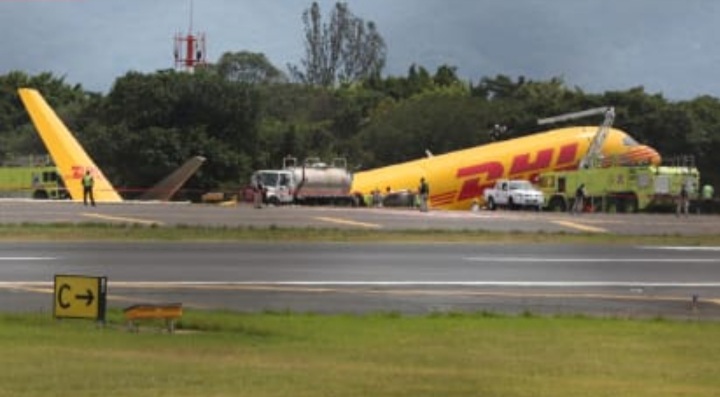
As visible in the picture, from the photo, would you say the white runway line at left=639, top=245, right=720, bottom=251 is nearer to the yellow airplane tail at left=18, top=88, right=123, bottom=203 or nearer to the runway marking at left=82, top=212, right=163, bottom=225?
the runway marking at left=82, top=212, right=163, bottom=225

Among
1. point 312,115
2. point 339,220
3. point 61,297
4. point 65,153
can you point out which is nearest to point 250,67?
point 312,115

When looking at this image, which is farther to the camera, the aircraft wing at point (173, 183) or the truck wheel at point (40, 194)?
the truck wheel at point (40, 194)

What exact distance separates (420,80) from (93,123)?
186ft

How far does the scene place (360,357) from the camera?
11203 mm

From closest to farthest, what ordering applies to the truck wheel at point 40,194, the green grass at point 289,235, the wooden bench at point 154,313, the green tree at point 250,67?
the wooden bench at point 154,313, the green grass at point 289,235, the truck wheel at point 40,194, the green tree at point 250,67

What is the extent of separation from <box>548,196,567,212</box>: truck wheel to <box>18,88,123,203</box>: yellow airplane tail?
23974mm

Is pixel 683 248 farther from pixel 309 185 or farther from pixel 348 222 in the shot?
pixel 309 185

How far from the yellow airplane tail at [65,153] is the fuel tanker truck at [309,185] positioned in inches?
354

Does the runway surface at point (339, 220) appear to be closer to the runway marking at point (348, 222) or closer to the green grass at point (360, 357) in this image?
the runway marking at point (348, 222)

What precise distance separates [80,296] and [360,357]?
11.2ft

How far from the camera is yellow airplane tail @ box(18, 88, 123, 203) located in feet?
198

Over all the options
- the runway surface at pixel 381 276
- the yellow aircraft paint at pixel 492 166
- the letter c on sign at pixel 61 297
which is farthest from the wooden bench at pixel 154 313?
the yellow aircraft paint at pixel 492 166

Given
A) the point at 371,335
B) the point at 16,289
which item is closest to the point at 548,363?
the point at 371,335

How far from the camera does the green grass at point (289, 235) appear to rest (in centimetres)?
3081
